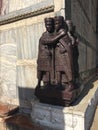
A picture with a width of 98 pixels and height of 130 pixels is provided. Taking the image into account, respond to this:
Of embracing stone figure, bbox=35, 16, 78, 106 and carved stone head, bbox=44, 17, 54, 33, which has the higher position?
carved stone head, bbox=44, 17, 54, 33

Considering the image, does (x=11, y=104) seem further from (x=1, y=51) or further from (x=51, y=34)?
(x=51, y=34)

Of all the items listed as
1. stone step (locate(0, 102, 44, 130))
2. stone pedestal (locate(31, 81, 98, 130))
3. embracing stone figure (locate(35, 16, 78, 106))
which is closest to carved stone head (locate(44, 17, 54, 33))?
embracing stone figure (locate(35, 16, 78, 106))

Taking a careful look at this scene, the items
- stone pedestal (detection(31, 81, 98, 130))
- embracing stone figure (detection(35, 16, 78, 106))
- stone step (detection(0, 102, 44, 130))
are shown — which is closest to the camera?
stone pedestal (detection(31, 81, 98, 130))

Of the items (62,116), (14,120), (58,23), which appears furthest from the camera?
(14,120)

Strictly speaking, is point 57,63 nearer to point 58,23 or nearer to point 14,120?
point 58,23

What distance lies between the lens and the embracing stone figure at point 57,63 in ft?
12.1

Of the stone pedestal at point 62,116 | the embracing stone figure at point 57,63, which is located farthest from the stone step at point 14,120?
the embracing stone figure at point 57,63

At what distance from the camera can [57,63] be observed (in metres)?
3.80

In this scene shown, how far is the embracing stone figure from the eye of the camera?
3674 millimetres

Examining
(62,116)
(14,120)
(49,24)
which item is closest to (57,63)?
(49,24)

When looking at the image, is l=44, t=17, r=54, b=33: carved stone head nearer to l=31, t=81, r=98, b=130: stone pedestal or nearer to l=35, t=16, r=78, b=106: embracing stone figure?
l=35, t=16, r=78, b=106: embracing stone figure

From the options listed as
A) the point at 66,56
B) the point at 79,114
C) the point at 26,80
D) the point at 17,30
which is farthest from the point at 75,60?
the point at 17,30

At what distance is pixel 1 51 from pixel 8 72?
585 millimetres

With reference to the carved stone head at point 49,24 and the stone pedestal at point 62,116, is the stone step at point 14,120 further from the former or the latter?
the carved stone head at point 49,24
